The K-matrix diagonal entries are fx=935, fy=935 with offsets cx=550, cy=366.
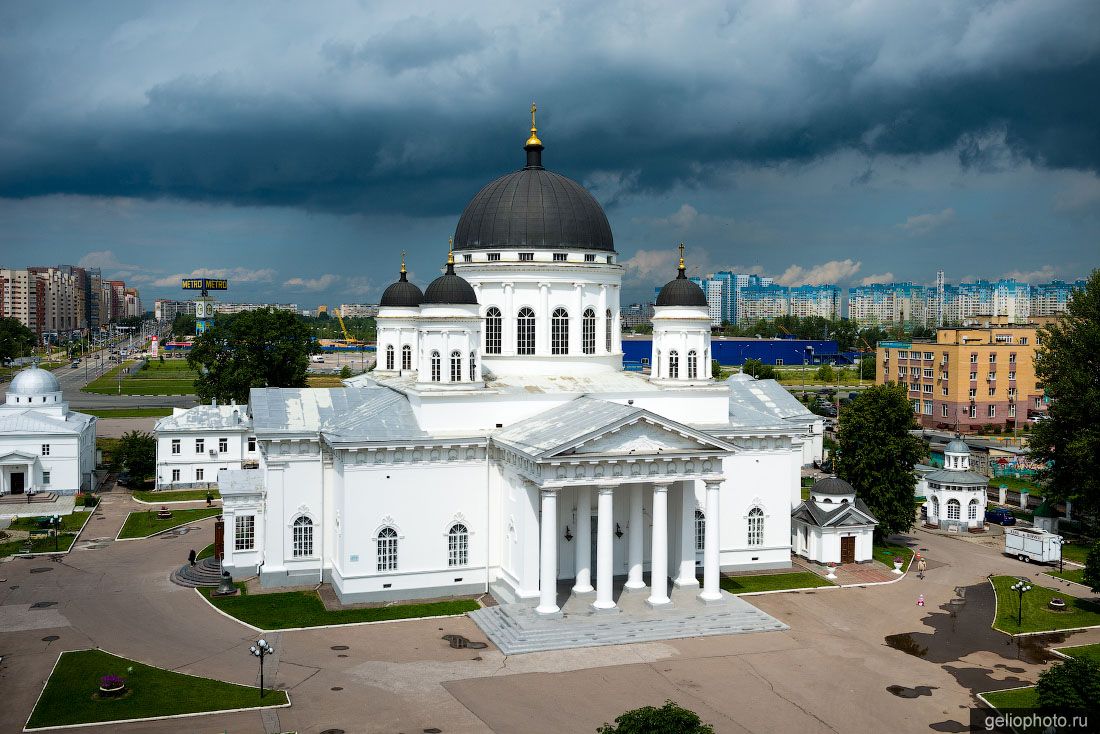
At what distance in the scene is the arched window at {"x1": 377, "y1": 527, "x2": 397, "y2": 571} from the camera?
31.9 meters

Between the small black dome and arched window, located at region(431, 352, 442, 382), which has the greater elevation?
arched window, located at region(431, 352, 442, 382)

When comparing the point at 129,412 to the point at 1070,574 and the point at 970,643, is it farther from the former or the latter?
the point at 970,643

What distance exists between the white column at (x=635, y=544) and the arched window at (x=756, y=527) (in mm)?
6650

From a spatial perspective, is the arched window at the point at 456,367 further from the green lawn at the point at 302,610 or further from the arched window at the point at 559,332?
the green lawn at the point at 302,610

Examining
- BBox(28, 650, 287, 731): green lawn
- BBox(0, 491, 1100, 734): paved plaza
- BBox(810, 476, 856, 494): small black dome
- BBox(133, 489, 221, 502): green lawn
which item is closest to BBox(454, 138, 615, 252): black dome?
BBox(810, 476, 856, 494): small black dome

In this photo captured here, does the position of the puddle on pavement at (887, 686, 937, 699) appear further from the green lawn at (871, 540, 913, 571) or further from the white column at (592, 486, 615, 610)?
the green lawn at (871, 540, 913, 571)

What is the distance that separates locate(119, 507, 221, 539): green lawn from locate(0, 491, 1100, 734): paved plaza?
865cm

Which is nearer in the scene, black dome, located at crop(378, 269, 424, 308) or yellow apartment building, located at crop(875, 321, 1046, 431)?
black dome, located at crop(378, 269, 424, 308)

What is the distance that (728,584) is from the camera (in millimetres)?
34219

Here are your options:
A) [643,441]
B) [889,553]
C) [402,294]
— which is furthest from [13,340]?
[889,553]

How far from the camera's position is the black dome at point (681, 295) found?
36969 millimetres

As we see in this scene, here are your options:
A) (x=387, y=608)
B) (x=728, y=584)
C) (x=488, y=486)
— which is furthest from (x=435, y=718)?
(x=728, y=584)

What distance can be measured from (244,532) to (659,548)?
1566 centimetres

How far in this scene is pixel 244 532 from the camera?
34812 millimetres
